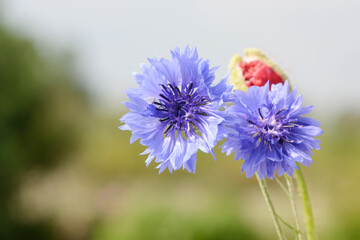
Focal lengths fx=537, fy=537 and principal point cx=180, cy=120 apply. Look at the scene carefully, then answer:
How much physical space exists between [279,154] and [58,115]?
565 centimetres

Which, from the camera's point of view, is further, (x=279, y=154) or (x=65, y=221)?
(x=65, y=221)

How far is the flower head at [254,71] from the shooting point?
26.1 inches

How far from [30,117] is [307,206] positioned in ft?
17.5

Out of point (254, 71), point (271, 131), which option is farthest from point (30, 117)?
point (271, 131)

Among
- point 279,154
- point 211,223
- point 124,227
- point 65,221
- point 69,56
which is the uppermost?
point 279,154

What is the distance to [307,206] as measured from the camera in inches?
26.6

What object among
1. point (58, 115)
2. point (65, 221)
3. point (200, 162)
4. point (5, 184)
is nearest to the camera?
point (5, 184)

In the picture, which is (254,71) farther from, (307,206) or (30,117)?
(30,117)

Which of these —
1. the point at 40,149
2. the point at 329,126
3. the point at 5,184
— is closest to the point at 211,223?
the point at 5,184

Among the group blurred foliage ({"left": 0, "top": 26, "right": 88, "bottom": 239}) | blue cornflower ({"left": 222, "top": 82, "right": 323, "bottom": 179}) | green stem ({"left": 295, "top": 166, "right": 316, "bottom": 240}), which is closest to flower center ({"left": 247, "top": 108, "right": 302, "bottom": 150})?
blue cornflower ({"left": 222, "top": 82, "right": 323, "bottom": 179})

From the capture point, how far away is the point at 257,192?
655 cm

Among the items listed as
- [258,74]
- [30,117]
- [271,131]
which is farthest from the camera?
[30,117]

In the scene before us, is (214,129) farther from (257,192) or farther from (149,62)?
(257,192)

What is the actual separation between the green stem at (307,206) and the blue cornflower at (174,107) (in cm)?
18
